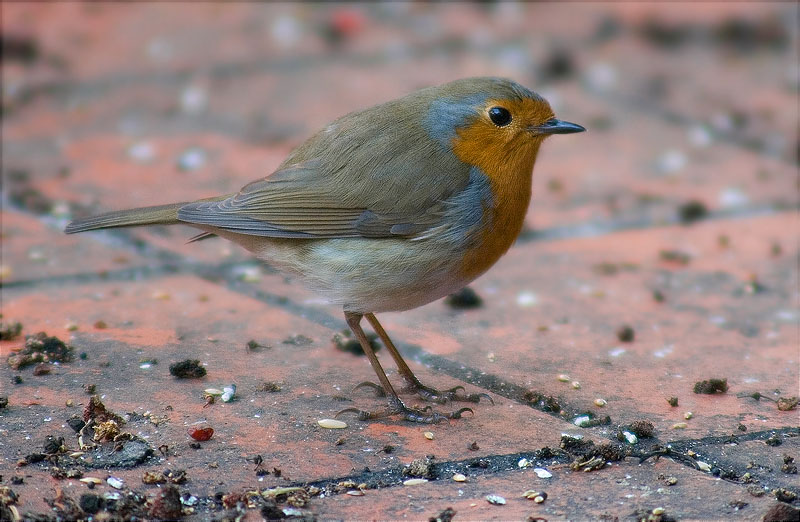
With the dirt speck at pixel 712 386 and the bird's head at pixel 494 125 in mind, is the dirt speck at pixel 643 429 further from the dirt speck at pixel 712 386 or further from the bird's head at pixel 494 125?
the bird's head at pixel 494 125

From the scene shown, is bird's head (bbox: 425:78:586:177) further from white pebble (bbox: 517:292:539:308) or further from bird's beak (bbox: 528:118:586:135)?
white pebble (bbox: 517:292:539:308)

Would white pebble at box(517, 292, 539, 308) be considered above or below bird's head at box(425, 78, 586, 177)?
below

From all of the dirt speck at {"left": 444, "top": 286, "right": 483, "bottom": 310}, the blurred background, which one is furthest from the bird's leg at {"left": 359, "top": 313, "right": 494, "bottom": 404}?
the blurred background

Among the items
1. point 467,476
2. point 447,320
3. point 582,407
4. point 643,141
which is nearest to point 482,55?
point 643,141

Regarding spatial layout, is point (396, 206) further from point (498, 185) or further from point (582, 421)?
point (582, 421)

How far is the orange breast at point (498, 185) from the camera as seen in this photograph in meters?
3.98

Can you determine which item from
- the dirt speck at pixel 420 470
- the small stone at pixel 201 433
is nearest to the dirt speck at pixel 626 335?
the dirt speck at pixel 420 470

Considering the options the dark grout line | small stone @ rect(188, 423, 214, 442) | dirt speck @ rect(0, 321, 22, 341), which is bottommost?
the dark grout line

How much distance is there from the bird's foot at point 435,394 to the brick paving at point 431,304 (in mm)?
46

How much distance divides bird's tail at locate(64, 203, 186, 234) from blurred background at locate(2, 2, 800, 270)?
112cm

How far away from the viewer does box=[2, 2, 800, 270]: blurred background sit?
19.4 feet

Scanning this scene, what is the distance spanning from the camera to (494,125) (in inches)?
166

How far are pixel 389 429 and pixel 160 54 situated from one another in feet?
15.5

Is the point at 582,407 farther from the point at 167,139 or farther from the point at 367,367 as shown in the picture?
the point at 167,139
